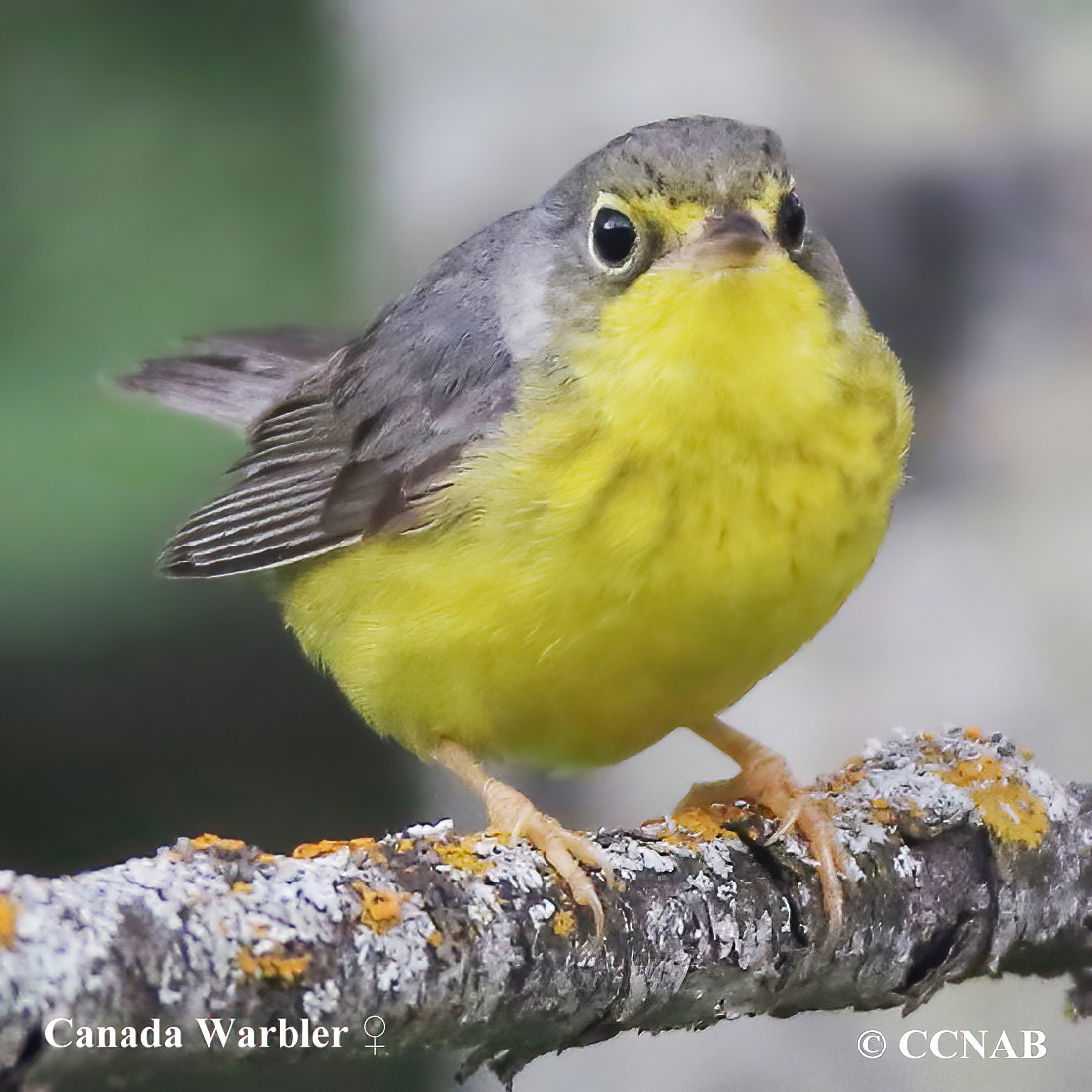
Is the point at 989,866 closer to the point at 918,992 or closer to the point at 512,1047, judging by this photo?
the point at 918,992

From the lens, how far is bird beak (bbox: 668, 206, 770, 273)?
2.22 metres

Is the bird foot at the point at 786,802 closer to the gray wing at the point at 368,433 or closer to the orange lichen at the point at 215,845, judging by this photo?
the gray wing at the point at 368,433

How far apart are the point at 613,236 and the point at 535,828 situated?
97 centimetres

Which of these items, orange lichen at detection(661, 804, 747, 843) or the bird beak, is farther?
orange lichen at detection(661, 804, 747, 843)

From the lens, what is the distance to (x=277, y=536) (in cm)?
312

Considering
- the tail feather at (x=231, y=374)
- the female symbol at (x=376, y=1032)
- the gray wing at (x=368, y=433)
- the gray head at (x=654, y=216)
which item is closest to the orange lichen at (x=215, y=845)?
the female symbol at (x=376, y=1032)

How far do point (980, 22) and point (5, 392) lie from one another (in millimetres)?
3844

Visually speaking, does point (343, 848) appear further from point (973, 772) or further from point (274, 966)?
point (973, 772)

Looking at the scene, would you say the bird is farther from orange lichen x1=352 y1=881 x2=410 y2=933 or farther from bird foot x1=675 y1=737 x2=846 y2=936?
orange lichen x1=352 y1=881 x2=410 y2=933

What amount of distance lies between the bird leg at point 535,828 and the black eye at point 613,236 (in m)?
0.92

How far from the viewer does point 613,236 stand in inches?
94.8

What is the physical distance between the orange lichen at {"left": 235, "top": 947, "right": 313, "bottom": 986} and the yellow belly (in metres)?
0.81

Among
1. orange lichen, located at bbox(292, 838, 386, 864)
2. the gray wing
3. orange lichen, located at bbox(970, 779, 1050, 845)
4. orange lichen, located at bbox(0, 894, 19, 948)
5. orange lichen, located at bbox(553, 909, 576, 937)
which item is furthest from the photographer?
the gray wing

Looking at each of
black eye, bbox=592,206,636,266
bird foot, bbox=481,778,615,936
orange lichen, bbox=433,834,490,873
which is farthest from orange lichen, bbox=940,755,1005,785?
black eye, bbox=592,206,636,266
